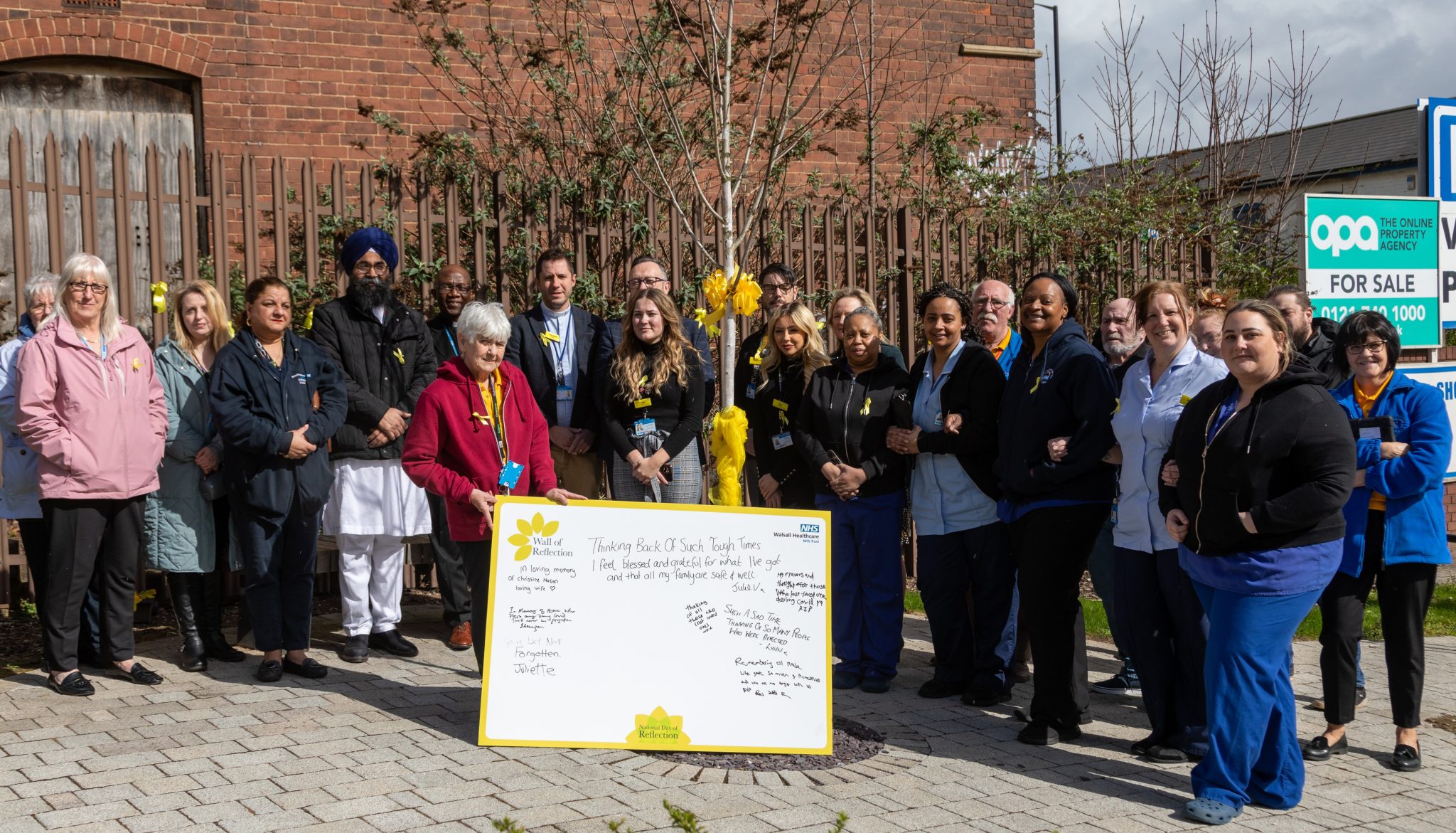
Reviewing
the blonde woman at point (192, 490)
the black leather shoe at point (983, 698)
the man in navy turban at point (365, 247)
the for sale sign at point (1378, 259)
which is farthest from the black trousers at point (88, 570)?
the for sale sign at point (1378, 259)

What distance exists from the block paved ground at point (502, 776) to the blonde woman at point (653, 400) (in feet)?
4.79

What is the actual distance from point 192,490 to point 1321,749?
18.4ft

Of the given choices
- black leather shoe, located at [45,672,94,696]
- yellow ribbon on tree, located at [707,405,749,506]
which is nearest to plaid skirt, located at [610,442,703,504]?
yellow ribbon on tree, located at [707,405,749,506]

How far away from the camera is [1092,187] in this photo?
1349 cm

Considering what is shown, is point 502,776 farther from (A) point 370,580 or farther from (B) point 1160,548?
(B) point 1160,548

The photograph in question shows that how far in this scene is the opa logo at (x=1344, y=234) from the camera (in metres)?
8.18

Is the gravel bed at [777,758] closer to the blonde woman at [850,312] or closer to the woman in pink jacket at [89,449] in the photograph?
the blonde woman at [850,312]

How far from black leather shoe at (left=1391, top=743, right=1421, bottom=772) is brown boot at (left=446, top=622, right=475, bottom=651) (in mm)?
4666

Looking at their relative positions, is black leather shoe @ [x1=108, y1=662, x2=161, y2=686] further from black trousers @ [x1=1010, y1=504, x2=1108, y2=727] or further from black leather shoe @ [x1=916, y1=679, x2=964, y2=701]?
black trousers @ [x1=1010, y1=504, x2=1108, y2=727]

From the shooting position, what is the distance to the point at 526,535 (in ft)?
18.0

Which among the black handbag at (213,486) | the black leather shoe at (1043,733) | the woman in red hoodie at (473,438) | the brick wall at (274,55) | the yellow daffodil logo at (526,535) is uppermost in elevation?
the brick wall at (274,55)

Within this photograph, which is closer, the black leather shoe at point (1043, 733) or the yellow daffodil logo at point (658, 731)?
the yellow daffodil logo at point (658, 731)

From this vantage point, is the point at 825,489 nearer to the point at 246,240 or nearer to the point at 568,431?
the point at 568,431

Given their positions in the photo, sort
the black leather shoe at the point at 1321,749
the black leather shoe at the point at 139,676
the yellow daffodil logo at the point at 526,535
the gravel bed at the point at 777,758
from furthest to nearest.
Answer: the black leather shoe at the point at 139,676 → the black leather shoe at the point at 1321,749 → the yellow daffodil logo at the point at 526,535 → the gravel bed at the point at 777,758
